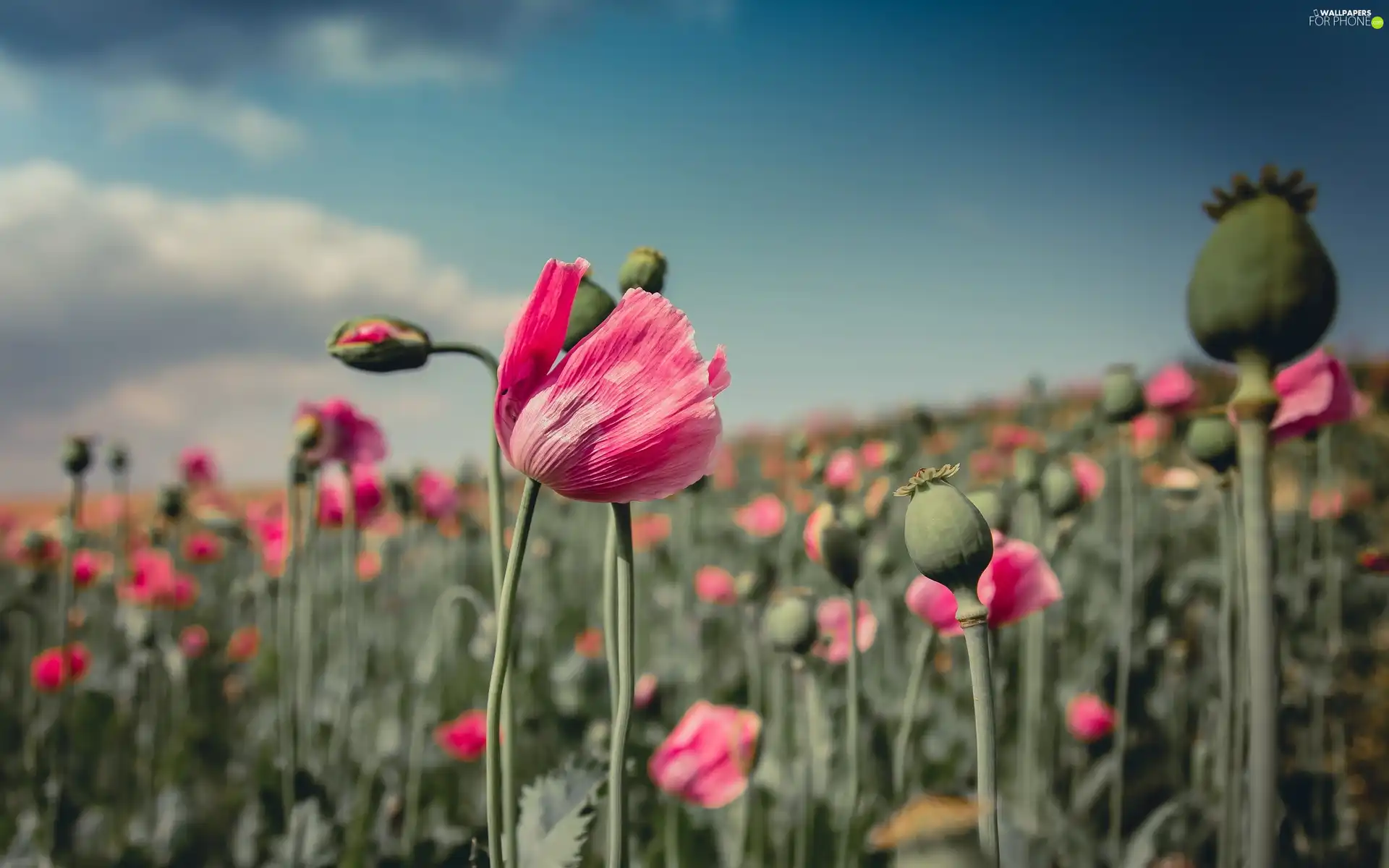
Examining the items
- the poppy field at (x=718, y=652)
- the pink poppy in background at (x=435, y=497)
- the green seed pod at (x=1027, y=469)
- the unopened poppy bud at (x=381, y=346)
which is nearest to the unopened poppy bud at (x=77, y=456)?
the poppy field at (x=718, y=652)

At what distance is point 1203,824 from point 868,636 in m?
0.94

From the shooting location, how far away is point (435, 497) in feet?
9.44

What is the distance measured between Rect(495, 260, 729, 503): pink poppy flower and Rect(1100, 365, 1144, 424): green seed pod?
4.00 feet

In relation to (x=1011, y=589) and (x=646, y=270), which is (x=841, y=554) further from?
(x=646, y=270)

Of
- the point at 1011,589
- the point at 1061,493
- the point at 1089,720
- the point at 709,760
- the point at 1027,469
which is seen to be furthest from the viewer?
the point at 1089,720

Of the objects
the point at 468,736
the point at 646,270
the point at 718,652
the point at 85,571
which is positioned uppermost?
the point at 646,270

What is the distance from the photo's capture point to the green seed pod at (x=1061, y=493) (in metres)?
1.50

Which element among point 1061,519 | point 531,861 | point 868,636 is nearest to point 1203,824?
point 1061,519

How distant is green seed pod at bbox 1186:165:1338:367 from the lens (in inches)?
20.7

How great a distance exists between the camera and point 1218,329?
1.81 ft

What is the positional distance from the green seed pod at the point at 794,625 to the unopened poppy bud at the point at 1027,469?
0.61 metres

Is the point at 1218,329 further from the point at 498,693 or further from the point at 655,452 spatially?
the point at 498,693

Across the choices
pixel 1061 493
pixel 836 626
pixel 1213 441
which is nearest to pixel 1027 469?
pixel 1061 493

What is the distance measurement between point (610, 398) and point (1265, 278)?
40 cm
